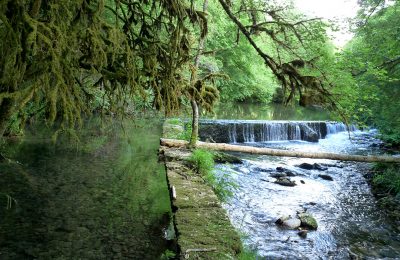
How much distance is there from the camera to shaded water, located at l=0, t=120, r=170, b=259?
5023 mm

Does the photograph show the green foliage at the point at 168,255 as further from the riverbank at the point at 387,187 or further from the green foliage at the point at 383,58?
the green foliage at the point at 383,58

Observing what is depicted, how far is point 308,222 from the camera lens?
23.7 ft

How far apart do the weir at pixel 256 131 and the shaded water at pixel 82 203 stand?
6957 millimetres

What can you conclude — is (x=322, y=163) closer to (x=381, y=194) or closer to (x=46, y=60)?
(x=381, y=194)

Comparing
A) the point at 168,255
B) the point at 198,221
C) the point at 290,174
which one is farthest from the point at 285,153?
the point at 168,255

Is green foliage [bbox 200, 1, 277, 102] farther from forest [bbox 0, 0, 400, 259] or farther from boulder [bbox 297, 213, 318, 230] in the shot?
boulder [bbox 297, 213, 318, 230]

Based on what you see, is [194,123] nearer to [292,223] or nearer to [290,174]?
[292,223]

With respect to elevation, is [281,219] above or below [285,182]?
below

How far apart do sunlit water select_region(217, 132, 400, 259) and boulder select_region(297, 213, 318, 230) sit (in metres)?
0.13

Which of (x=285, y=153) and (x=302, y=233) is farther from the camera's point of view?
(x=285, y=153)

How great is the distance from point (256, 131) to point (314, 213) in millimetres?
10538

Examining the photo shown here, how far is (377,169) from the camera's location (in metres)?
11.6

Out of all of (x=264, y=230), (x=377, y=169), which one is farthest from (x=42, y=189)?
(x=377, y=169)

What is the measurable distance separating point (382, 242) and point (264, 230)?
233 cm
